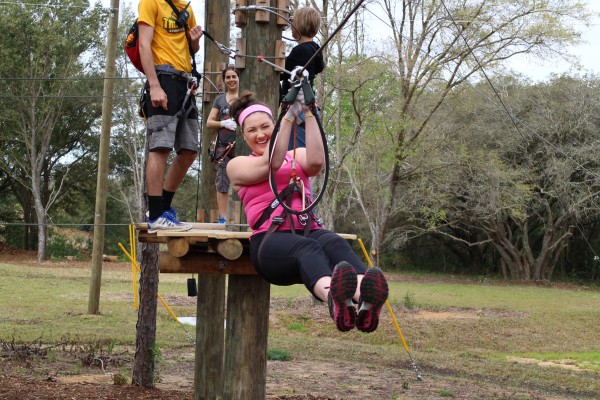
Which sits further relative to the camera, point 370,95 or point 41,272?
point 41,272

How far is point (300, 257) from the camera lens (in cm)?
404

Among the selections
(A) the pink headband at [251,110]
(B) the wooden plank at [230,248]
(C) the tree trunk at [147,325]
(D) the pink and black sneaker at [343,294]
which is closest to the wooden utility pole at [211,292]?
(C) the tree trunk at [147,325]

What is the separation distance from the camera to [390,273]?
33812 mm

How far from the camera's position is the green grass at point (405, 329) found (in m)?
11.2

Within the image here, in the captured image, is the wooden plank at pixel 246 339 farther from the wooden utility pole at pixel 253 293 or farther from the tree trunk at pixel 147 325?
the tree trunk at pixel 147 325

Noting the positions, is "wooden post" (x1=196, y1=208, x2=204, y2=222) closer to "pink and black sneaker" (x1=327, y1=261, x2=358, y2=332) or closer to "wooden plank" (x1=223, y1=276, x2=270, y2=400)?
"wooden plank" (x1=223, y1=276, x2=270, y2=400)

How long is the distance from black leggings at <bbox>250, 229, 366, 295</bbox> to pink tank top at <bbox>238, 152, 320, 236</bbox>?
0.07 m

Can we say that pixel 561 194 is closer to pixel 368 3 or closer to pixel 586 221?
pixel 586 221

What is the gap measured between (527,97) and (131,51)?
86.9 ft

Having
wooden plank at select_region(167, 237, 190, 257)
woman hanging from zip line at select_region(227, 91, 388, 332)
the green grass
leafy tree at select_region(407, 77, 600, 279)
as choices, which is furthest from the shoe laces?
leafy tree at select_region(407, 77, 600, 279)

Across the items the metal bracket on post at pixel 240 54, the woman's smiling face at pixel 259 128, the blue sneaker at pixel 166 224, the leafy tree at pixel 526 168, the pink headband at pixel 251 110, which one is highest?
the leafy tree at pixel 526 168

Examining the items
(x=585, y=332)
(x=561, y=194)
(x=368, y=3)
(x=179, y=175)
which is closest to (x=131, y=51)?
(x=179, y=175)

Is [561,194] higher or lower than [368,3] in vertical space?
lower

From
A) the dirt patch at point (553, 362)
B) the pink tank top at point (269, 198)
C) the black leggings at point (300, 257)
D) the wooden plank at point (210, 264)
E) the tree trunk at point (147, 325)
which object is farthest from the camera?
the dirt patch at point (553, 362)
